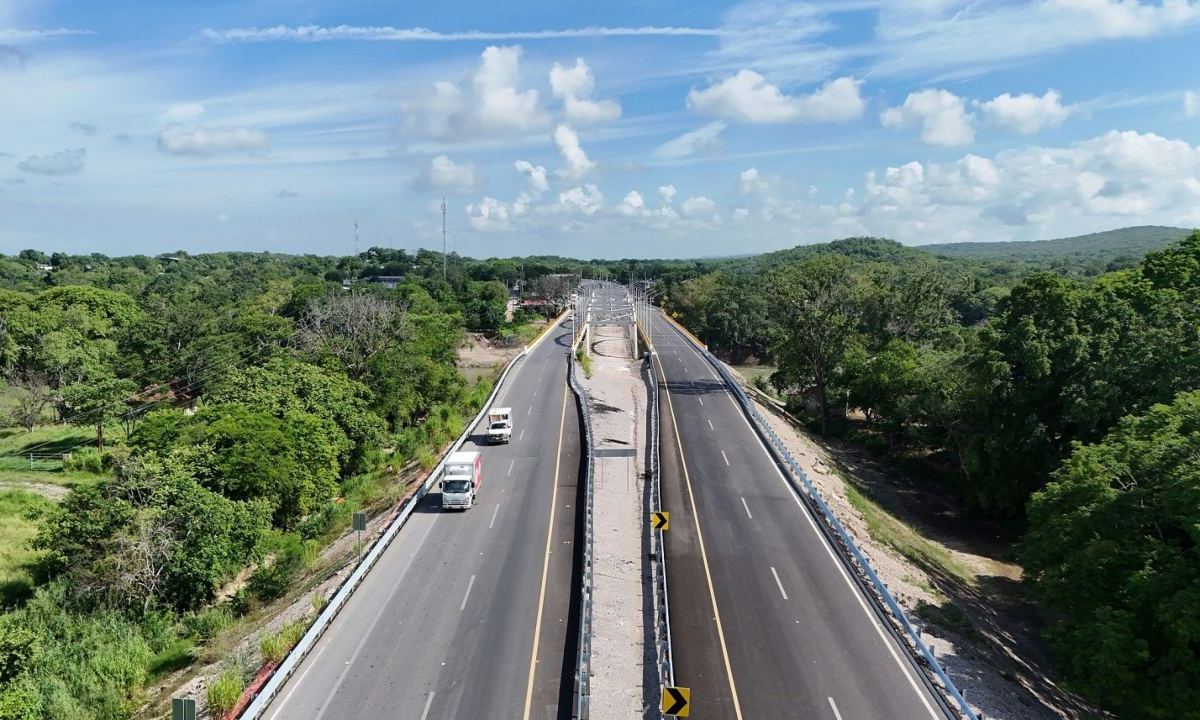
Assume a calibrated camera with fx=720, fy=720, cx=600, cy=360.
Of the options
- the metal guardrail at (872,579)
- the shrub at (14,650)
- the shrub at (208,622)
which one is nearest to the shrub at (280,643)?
the shrub at (208,622)

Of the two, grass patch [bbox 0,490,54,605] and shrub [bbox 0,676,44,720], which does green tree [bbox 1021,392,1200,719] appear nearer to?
shrub [bbox 0,676,44,720]

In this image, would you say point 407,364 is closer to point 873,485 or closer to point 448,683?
point 873,485

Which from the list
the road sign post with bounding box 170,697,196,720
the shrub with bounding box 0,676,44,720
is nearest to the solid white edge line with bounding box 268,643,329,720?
the road sign post with bounding box 170,697,196,720

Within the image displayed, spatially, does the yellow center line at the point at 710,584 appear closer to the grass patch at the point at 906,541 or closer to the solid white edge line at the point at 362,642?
the grass patch at the point at 906,541

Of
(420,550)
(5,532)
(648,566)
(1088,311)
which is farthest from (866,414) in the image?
(5,532)

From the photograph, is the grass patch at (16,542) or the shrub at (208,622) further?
the grass patch at (16,542)

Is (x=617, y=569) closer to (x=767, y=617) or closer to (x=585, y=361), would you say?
(x=767, y=617)
